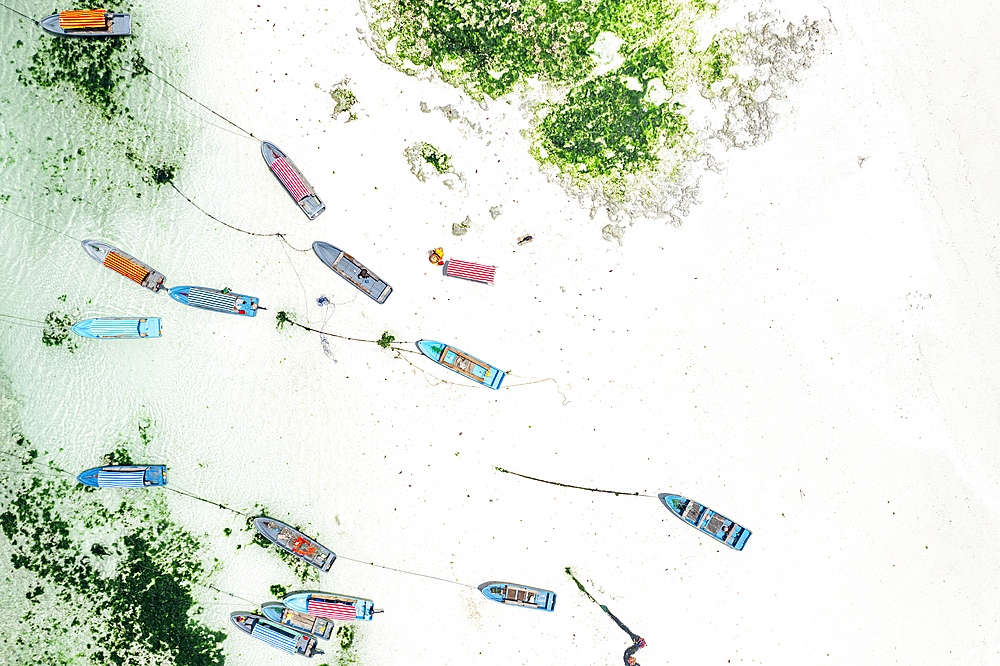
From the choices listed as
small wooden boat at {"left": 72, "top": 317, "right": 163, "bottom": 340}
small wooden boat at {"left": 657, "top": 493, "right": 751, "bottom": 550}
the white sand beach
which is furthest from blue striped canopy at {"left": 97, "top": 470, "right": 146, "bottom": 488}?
small wooden boat at {"left": 657, "top": 493, "right": 751, "bottom": 550}

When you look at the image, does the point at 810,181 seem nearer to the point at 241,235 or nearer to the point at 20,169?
the point at 241,235

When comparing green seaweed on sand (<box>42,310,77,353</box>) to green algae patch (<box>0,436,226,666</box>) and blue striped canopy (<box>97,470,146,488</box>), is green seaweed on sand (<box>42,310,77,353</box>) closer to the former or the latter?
green algae patch (<box>0,436,226,666</box>)

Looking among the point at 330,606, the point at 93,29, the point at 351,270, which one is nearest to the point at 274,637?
the point at 330,606

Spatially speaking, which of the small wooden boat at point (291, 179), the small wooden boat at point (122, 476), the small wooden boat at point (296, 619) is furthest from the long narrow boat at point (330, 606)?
the small wooden boat at point (291, 179)

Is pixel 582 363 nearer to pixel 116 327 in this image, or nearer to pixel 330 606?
pixel 330 606

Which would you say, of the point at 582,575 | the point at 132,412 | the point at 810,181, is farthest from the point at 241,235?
the point at 810,181
